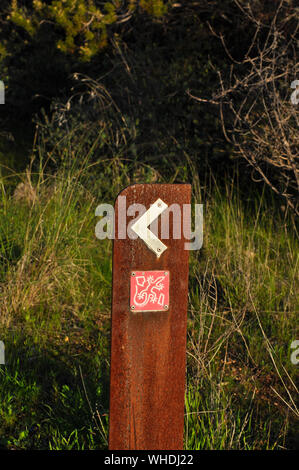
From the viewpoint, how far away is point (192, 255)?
4531 millimetres

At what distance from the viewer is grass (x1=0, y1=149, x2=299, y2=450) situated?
2.71 metres

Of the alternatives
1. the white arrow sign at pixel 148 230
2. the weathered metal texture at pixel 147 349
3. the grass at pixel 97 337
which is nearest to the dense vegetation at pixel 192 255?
the grass at pixel 97 337

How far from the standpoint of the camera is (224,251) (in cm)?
436

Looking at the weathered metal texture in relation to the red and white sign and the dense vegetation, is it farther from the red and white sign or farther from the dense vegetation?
the dense vegetation

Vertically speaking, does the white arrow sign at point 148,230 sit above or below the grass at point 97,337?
above

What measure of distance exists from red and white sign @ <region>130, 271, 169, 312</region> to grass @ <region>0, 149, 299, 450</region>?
1.96ft

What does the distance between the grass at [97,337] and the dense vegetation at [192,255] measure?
0.4 inches

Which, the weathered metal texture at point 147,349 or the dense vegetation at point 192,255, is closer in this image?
the weathered metal texture at point 147,349

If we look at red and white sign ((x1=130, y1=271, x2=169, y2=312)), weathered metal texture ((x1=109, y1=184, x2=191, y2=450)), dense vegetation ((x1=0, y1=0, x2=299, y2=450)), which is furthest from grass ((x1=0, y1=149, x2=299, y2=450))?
red and white sign ((x1=130, y1=271, x2=169, y2=312))

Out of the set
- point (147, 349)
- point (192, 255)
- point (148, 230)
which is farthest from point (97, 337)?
point (148, 230)

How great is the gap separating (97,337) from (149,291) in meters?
1.70

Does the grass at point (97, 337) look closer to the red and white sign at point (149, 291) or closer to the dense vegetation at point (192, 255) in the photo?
the dense vegetation at point (192, 255)

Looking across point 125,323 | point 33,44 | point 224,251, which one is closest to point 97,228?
point 224,251

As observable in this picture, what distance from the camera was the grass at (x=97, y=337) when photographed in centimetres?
271
